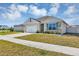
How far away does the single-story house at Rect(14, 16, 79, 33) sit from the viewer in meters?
5.30

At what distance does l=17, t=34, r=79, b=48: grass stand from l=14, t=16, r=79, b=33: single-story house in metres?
0.16

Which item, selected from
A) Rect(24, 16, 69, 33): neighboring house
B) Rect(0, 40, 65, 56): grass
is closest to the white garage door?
Rect(24, 16, 69, 33): neighboring house

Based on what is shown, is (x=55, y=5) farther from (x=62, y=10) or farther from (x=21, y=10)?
(x=21, y=10)

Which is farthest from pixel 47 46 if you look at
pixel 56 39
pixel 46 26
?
pixel 46 26

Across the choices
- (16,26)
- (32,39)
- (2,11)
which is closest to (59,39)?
(32,39)

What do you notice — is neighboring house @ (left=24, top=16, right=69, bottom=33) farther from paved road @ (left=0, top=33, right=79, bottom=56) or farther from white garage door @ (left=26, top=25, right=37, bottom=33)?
paved road @ (left=0, top=33, right=79, bottom=56)

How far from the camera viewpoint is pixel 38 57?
4730mm

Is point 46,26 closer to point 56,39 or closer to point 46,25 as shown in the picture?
point 46,25

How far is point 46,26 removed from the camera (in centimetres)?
549

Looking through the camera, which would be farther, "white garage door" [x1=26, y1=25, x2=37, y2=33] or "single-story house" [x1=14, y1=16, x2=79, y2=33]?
"white garage door" [x1=26, y1=25, x2=37, y2=33]

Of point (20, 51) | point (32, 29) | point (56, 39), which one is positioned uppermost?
point (32, 29)

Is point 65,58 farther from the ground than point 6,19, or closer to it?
closer to it

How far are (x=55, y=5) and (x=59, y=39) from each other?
2.70ft

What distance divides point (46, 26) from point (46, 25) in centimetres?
3
